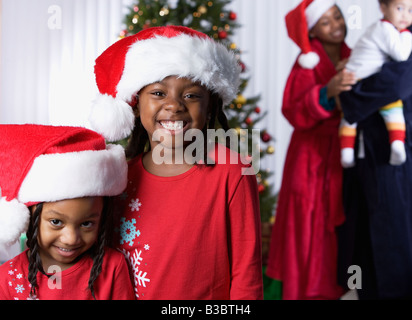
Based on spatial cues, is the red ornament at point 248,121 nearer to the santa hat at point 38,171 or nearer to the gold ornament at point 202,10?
the gold ornament at point 202,10

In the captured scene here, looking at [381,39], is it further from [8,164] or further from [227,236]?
[8,164]

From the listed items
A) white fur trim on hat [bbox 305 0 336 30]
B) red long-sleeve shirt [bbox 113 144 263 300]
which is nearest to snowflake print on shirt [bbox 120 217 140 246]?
red long-sleeve shirt [bbox 113 144 263 300]

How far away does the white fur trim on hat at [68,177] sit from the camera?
983 millimetres

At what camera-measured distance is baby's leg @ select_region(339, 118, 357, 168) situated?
229 cm

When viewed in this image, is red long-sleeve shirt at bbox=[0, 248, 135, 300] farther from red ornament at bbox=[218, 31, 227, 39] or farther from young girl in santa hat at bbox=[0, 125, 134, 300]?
red ornament at bbox=[218, 31, 227, 39]

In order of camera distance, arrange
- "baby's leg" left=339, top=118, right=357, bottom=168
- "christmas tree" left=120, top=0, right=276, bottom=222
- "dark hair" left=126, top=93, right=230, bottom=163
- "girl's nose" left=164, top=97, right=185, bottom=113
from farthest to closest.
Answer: "christmas tree" left=120, top=0, right=276, bottom=222 < "baby's leg" left=339, top=118, right=357, bottom=168 < "dark hair" left=126, top=93, right=230, bottom=163 < "girl's nose" left=164, top=97, right=185, bottom=113

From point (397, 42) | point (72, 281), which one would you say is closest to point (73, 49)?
point (397, 42)

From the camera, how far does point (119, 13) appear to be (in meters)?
3.54

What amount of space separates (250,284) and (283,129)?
8.99ft

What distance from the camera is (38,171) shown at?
0.98m


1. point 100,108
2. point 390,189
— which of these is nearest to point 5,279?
point 100,108

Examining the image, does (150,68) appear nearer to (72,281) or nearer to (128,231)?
(128,231)

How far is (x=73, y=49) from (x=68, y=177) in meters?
2.83

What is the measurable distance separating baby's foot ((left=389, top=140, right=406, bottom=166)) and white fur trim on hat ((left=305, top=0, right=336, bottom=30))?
790 millimetres
